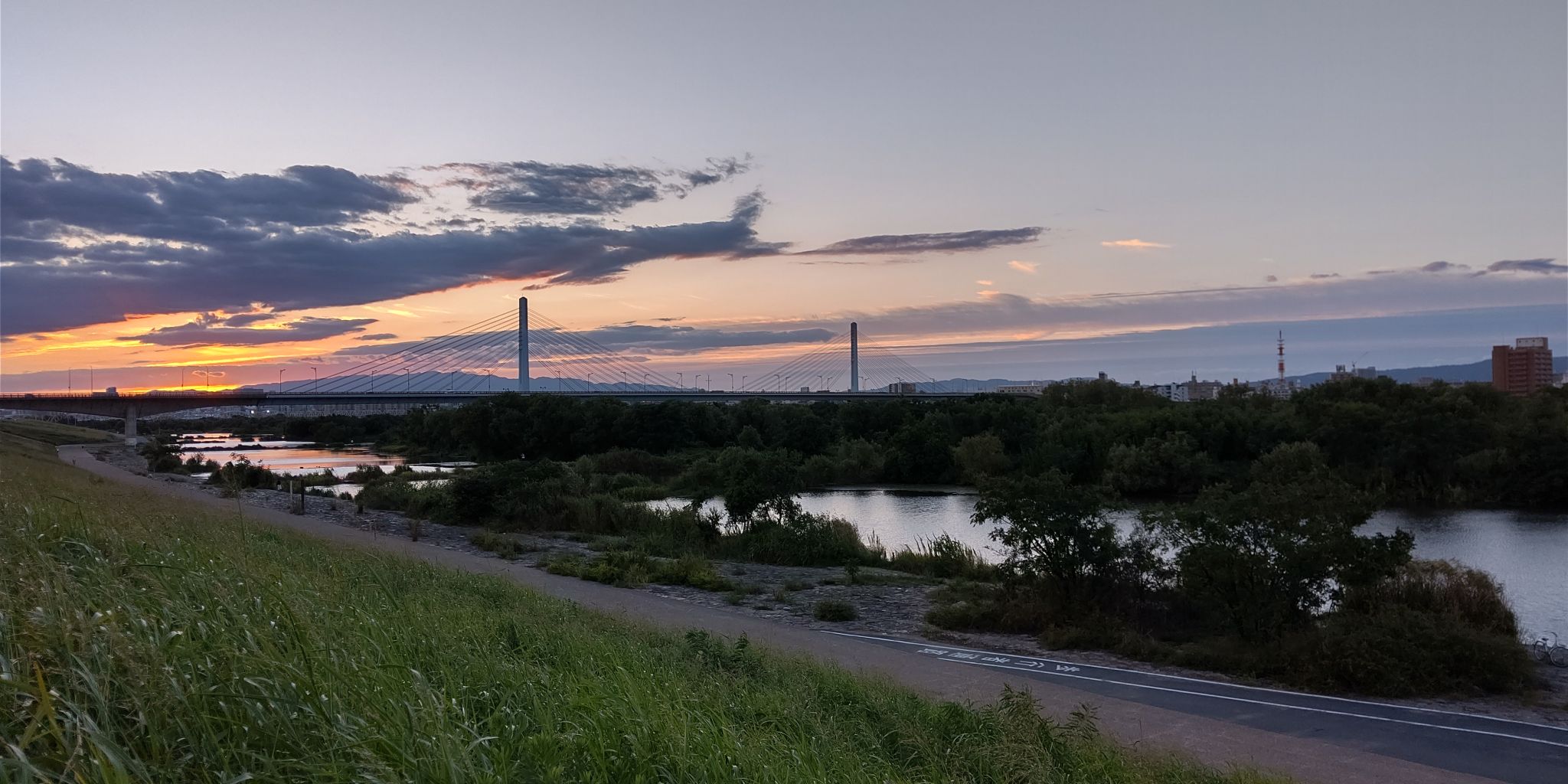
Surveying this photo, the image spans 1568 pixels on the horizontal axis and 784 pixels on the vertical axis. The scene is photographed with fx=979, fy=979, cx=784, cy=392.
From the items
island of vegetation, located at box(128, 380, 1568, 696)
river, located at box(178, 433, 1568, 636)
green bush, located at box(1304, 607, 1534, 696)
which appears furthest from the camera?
river, located at box(178, 433, 1568, 636)

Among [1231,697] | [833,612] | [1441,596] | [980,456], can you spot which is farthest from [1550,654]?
[980,456]

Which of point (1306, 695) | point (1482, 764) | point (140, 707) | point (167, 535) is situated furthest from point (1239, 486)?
point (140, 707)

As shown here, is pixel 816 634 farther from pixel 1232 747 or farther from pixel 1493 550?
pixel 1493 550

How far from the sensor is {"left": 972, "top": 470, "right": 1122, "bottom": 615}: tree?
17.2m

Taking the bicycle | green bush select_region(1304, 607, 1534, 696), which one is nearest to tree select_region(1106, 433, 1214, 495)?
the bicycle

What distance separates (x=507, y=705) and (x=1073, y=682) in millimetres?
9509

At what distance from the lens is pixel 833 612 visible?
16.7 meters

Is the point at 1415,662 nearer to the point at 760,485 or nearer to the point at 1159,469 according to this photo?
the point at 760,485

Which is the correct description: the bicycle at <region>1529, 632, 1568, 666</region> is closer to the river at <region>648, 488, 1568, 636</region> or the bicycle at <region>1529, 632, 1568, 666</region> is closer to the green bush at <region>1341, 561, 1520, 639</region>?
the green bush at <region>1341, 561, 1520, 639</region>

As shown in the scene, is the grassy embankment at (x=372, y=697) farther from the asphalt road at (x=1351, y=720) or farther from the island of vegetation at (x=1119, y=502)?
the island of vegetation at (x=1119, y=502)

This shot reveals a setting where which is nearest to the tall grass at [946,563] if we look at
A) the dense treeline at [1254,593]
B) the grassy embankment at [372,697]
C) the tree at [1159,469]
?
the dense treeline at [1254,593]

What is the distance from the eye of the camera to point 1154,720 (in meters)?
10.1

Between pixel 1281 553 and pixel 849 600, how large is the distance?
7.44 m

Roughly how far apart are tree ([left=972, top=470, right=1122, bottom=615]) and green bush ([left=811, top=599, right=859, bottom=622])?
3.12m
